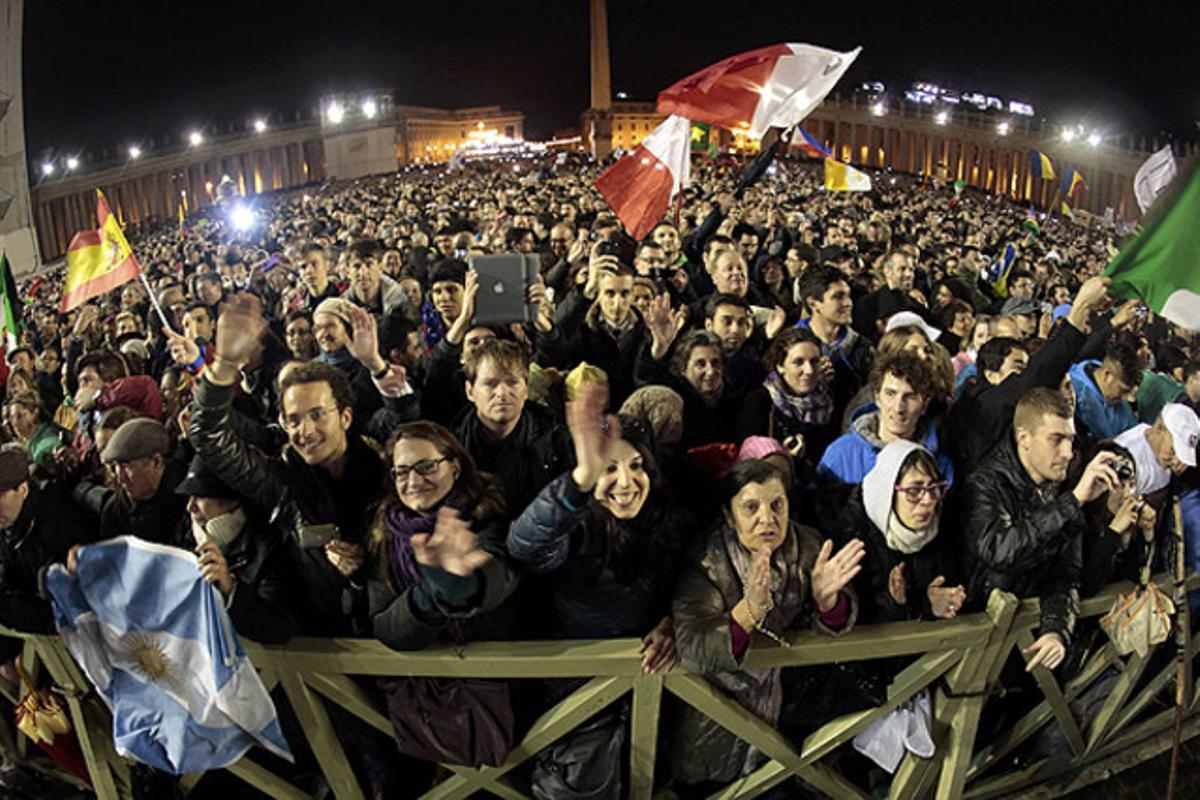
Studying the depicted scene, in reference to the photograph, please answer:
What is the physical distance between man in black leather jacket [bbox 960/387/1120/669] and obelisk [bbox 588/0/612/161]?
74032 mm

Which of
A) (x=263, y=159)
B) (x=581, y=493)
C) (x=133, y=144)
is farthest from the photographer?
(x=263, y=159)

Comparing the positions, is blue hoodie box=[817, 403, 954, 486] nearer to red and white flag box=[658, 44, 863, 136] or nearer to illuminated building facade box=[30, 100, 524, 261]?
red and white flag box=[658, 44, 863, 136]

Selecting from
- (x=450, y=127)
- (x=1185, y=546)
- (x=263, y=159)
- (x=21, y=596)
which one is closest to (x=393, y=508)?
(x=21, y=596)

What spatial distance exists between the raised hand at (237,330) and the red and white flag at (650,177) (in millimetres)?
4777

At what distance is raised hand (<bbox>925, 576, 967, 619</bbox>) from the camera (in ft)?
10.8

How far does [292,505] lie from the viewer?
342 cm

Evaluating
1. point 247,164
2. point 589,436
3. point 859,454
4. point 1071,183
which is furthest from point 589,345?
point 247,164

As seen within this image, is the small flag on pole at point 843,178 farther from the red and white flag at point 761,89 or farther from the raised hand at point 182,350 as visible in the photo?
the raised hand at point 182,350

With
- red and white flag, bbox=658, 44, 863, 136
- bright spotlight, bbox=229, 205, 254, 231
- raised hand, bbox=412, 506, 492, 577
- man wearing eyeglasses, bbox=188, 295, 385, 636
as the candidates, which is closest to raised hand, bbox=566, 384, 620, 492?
raised hand, bbox=412, 506, 492, 577

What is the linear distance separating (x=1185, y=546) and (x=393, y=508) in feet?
12.9

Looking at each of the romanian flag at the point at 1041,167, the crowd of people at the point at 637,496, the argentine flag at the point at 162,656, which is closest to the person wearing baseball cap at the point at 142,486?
the crowd of people at the point at 637,496

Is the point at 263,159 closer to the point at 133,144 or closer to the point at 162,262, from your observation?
the point at 133,144

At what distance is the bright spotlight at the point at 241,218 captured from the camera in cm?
2031

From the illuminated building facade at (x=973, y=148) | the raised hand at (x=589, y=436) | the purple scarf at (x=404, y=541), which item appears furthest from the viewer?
the illuminated building facade at (x=973, y=148)
